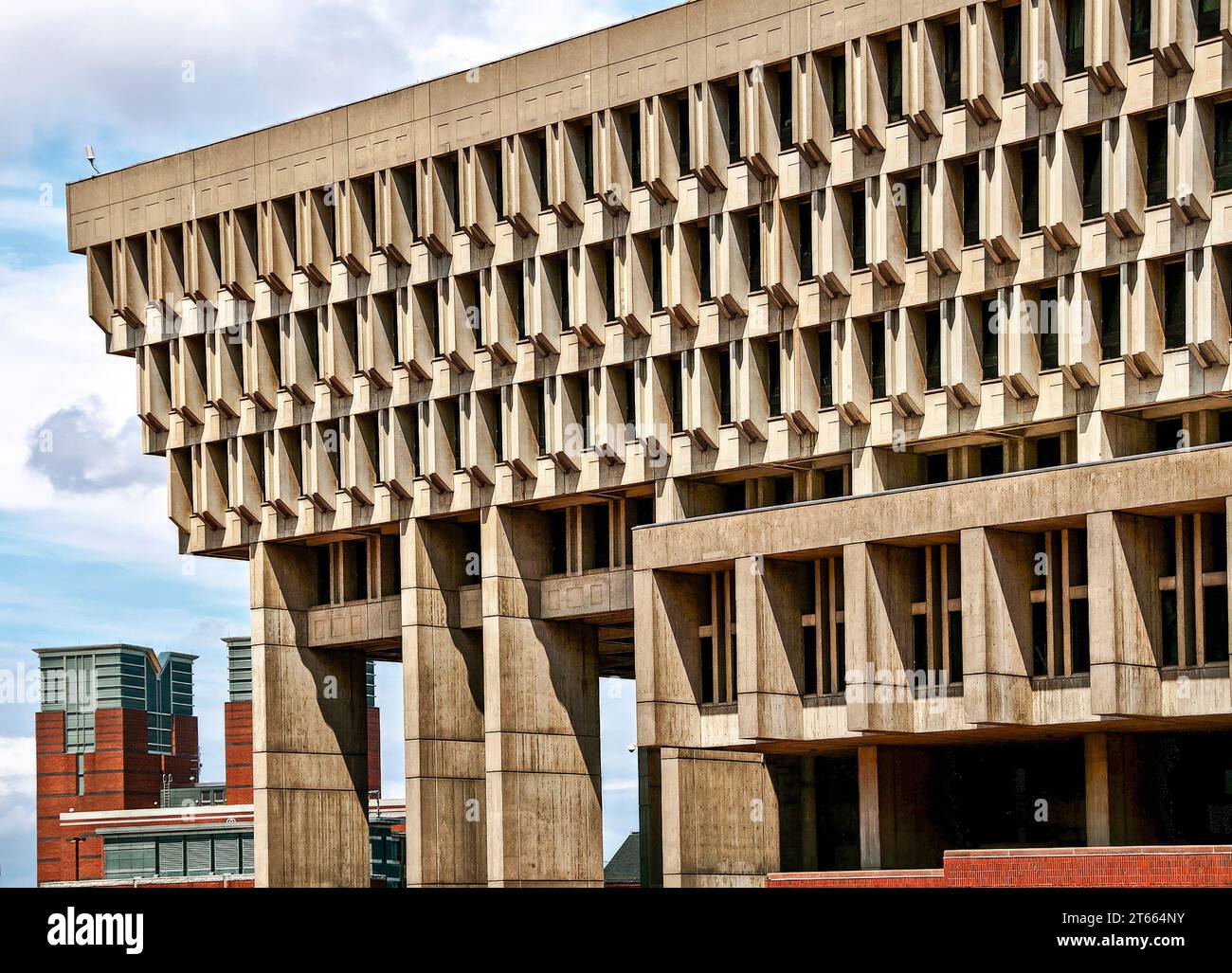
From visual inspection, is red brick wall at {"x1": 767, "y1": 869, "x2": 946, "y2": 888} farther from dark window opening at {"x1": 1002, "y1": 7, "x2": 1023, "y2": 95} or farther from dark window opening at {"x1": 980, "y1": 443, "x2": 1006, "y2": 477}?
dark window opening at {"x1": 1002, "y1": 7, "x2": 1023, "y2": 95}

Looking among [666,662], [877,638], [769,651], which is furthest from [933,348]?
[666,662]

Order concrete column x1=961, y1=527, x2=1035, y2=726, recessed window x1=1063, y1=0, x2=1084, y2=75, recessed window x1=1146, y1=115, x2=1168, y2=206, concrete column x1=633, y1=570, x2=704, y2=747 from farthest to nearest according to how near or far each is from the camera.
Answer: concrete column x1=633, y1=570, x2=704, y2=747 → recessed window x1=1063, y1=0, x2=1084, y2=75 → recessed window x1=1146, y1=115, x2=1168, y2=206 → concrete column x1=961, y1=527, x2=1035, y2=726

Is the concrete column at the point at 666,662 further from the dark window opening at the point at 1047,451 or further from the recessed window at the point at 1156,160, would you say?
the recessed window at the point at 1156,160

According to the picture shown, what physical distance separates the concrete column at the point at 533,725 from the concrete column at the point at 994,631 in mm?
17188

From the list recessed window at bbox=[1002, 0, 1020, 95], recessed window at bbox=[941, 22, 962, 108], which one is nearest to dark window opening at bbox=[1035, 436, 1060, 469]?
recessed window at bbox=[1002, 0, 1020, 95]

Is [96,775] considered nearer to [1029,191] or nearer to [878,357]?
[878,357]

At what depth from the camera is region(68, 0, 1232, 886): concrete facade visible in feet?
163

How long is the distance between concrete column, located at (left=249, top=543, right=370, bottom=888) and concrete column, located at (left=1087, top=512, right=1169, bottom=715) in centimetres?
3065

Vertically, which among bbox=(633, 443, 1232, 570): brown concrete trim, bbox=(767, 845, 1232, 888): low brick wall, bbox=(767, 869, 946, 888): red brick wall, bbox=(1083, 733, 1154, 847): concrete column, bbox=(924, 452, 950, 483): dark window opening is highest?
bbox=(924, 452, 950, 483): dark window opening

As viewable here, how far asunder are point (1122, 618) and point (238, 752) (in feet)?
229

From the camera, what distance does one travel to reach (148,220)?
7181 cm

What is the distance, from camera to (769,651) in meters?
54.0

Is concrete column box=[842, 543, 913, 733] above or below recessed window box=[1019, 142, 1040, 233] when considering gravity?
below

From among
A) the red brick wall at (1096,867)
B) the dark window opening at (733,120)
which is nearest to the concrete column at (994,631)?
the red brick wall at (1096,867)
